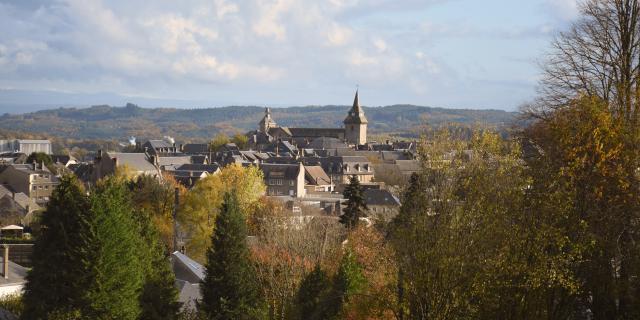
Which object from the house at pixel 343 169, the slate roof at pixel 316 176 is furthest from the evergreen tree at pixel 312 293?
the house at pixel 343 169

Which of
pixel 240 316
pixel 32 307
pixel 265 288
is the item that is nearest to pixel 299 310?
pixel 240 316

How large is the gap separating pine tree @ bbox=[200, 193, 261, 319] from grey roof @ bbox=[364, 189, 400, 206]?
39.8 metres

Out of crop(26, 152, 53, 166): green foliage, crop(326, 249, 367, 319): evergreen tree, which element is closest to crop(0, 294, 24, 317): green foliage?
crop(326, 249, 367, 319): evergreen tree

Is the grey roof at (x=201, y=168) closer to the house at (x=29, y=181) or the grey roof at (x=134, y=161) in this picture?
the grey roof at (x=134, y=161)

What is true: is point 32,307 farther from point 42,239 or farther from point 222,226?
point 222,226

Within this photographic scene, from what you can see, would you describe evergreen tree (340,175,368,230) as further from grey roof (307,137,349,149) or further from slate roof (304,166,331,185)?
grey roof (307,137,349,149)

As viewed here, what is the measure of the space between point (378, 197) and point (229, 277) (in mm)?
42892

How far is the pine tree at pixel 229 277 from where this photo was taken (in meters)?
25.1

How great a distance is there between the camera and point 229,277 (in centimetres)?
2514

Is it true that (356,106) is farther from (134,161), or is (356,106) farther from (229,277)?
(229,277)

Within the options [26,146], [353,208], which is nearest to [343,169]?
[353,208]

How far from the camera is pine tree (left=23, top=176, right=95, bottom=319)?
23875mm

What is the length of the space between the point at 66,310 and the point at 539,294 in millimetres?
14867

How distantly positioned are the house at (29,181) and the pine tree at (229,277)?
2444 inches
